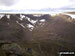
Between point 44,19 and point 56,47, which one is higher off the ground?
point 44,19

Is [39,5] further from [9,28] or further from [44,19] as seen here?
[9,28]

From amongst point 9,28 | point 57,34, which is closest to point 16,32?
point 9,28

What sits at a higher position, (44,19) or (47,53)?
(44,19)

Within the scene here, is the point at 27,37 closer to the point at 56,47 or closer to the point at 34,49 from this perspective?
the point at 34,49

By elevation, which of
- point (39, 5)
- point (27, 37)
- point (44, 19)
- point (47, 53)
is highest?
point (39, 5)

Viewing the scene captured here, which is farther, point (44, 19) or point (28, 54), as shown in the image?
point (44, 19)

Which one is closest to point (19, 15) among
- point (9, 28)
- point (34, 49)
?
point (9, 28)
